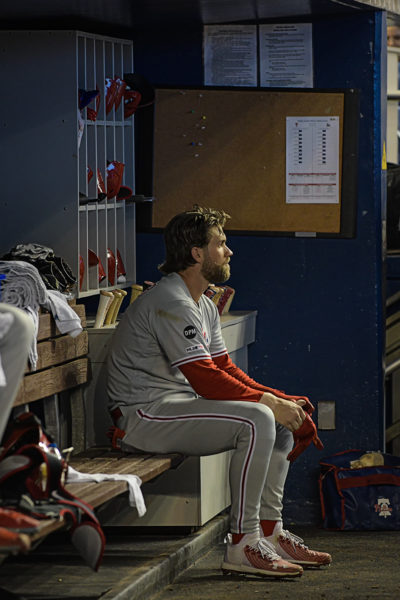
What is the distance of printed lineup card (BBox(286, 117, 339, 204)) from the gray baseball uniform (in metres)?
1.23

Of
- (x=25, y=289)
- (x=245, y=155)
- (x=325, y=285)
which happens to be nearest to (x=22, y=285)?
(x=25, y=289)

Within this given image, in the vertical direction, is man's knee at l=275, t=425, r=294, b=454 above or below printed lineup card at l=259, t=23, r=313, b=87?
below

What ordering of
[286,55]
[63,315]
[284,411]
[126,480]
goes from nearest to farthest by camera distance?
1. [126,480]
2. [63,315]
3. [284,411]
4. [286,55]

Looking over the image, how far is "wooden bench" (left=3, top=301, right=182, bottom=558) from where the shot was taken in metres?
4.30

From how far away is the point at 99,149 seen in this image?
18.2 ft

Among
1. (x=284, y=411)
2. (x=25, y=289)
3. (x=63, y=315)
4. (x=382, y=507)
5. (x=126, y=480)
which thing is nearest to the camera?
(x=126, y=480)

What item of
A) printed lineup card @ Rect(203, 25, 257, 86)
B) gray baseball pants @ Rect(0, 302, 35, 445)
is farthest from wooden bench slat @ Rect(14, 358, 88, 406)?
printed lineup card @ Rect(203, 25, 257, 86)

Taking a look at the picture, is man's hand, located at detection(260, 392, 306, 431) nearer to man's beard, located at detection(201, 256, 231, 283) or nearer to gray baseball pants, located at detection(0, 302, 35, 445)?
man's beard, located at detection(201, 256, 231, 283)

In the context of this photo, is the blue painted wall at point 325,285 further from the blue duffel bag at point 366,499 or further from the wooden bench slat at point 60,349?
the wooden bench slat at point 60,349

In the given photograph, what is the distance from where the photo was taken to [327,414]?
19.4 feet

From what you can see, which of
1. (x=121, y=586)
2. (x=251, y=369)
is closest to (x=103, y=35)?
(x=251, y=369)

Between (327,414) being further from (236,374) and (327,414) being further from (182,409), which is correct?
(182,409)

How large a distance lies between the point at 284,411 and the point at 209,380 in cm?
37

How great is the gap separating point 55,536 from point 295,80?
2.43m
